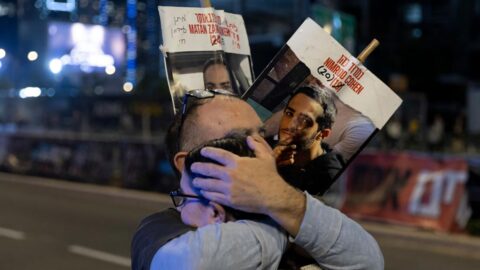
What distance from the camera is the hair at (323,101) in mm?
1596

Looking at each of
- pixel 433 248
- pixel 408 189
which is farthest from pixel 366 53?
pixel 408 189

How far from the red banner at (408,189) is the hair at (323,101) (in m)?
8.35

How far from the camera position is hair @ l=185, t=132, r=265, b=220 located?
134 cm

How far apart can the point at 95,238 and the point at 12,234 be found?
55.3 inches

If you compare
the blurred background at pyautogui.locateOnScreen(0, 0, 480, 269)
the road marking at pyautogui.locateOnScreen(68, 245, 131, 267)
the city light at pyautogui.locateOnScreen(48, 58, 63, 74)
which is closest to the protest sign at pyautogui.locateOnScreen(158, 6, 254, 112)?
the blurred background at pyautogui.locateOnScreen(0, 0, 480, 269)

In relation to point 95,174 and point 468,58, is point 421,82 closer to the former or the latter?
point 468,58

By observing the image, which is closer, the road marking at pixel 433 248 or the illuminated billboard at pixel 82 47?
the road marking at pixel 433 248

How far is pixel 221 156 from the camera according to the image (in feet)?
4.32

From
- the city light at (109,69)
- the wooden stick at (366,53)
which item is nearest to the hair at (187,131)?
the wooden stick at (366,53)

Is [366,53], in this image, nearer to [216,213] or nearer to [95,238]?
[216,213]

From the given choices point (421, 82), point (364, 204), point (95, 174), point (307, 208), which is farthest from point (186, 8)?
point (421, 82)

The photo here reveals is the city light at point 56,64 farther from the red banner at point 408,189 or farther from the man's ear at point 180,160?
the man's ear at point 180,160

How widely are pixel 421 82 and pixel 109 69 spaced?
58.7 feet

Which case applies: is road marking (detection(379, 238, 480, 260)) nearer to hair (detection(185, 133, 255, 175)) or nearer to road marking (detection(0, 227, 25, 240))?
road marking (detection(0, 227, 25, 240))
